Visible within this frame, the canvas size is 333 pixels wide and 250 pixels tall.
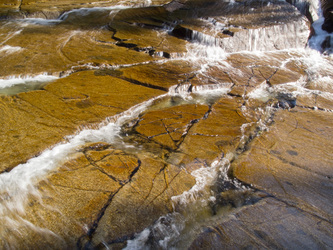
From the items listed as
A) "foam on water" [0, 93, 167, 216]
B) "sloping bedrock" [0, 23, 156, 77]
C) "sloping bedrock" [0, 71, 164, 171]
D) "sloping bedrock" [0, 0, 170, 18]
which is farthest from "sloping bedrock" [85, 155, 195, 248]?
"sloping bedrock" [0, 0, 170, 18]

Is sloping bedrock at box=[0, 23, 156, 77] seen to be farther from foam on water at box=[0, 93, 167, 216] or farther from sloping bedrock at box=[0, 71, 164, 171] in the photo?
foam on water at box=[0, 93, 167, 216]

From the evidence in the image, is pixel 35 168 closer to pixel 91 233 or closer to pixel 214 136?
pixel 91 233

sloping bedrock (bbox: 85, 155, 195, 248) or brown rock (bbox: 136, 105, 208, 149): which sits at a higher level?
brown rock (bbox: 136, 105, 208, 149)

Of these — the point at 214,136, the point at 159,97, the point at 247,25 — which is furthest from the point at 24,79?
the point at 247,25

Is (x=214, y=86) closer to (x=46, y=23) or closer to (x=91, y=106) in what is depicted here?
(x=91, y=106)

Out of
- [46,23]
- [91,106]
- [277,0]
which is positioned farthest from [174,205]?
[277,0]

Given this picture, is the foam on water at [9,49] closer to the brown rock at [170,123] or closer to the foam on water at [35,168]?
the foam on water at [35,168]
